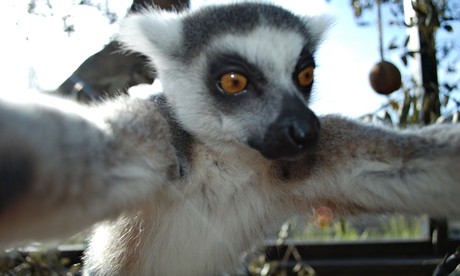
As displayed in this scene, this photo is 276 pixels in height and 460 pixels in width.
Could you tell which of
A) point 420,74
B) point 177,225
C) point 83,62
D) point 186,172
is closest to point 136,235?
point 177,225

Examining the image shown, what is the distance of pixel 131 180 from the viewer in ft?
5.24

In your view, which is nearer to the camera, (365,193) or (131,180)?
(131,180)

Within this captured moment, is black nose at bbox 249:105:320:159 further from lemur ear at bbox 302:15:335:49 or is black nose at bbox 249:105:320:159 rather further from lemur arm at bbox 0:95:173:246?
lemur ear at bbox 302:15:335:49

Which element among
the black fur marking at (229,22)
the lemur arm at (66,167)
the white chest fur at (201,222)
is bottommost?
the white chest fur at (201,222)

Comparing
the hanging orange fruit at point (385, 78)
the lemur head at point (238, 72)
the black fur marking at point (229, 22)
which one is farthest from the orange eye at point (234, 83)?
the hanging orange fruit at point (385, 78)

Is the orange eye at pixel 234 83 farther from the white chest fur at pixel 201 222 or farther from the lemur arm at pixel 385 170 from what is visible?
the lemur arm at pixel 385 170

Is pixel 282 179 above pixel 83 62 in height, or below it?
below

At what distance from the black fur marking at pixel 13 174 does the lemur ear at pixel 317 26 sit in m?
1.64

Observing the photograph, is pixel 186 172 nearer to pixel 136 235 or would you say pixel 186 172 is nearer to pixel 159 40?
pixel 136 235

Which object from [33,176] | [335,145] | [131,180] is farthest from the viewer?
[335,145]

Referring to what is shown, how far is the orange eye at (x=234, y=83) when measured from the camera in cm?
211

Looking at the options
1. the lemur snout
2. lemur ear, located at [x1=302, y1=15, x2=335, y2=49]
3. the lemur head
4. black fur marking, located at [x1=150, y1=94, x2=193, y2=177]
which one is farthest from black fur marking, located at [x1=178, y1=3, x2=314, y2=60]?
the lemur snout

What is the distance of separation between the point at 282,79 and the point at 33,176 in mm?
1144

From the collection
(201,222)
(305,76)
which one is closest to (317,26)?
(305,76)
